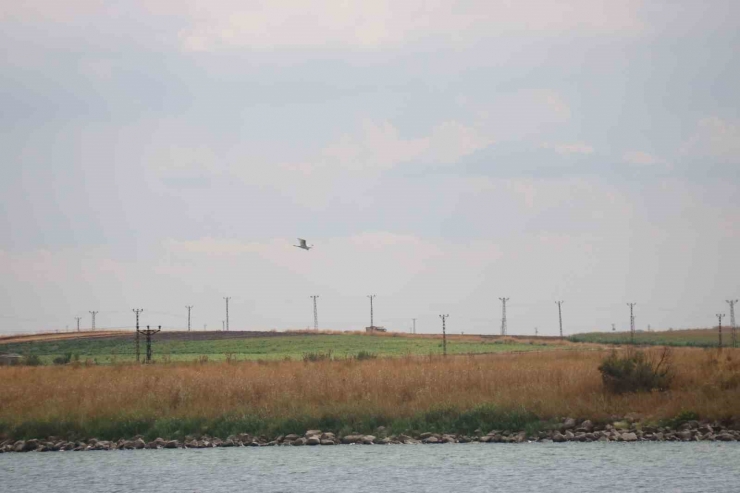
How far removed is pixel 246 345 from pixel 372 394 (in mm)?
66823

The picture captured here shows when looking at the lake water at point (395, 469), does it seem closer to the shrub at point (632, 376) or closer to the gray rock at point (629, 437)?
the gray rock at point (629, 437)

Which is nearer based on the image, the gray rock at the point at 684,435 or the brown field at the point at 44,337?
the gray rock at the point at 684,435

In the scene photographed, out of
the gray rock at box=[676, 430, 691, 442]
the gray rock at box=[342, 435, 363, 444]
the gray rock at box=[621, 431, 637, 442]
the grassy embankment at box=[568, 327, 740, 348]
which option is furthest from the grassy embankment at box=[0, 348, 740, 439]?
the grassy embankment at box=[568, 327, 740, 348]

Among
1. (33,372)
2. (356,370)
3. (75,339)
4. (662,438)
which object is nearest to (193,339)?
(75,339)

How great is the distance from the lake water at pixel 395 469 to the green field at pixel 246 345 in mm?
53630

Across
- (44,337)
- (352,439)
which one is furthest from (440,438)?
(44,337)

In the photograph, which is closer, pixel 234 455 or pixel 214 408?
pixel 234 455

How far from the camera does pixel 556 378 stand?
45.0 metres

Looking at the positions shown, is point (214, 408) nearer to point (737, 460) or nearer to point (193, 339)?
point (737, 460)

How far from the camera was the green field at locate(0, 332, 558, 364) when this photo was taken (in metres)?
96.4

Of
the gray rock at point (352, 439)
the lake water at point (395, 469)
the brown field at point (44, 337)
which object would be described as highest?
the brown field at point (44, 337)

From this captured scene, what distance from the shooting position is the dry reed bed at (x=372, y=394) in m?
40.7

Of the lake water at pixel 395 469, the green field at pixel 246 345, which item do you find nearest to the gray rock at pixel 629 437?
the lake water at pixel 395 469

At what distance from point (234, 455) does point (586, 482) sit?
45.2 ft
